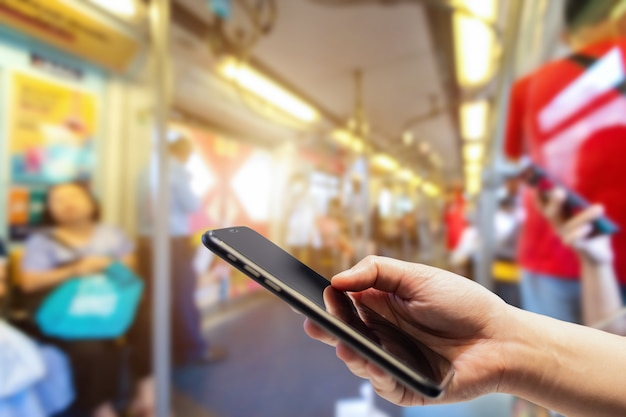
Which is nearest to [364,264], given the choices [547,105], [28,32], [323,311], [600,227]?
[323,311]

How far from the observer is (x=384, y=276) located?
13.9 inches

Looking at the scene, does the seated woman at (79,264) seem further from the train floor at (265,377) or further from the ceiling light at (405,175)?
the ceiling light at (405,175)

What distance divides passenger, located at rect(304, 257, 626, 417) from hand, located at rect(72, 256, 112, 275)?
1128mm

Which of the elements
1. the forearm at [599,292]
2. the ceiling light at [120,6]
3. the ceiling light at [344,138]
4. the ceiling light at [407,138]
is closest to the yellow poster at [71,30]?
the ceiling light at [120,6]

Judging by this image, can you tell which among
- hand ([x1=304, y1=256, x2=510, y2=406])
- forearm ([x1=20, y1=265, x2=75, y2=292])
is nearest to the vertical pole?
forearm ([x1=20, y1=265, x2=75, y2=292])

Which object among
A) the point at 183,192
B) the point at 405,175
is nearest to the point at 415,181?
the point at 405,175

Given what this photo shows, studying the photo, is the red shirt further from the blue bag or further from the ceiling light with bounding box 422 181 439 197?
the blue bag

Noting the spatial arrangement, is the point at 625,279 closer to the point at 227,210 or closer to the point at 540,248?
the point at 540,248

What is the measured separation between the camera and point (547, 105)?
95 centimetres

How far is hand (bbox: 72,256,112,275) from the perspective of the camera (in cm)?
112

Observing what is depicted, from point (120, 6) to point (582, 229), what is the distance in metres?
1.67

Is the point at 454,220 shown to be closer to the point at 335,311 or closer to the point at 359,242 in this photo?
the point at 359,242

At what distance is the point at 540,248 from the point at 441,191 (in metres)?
0.38

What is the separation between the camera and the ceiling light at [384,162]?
128cm
